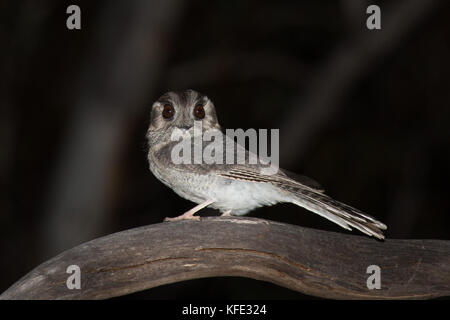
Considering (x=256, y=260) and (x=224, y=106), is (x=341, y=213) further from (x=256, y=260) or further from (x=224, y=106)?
(x=224, y=106)

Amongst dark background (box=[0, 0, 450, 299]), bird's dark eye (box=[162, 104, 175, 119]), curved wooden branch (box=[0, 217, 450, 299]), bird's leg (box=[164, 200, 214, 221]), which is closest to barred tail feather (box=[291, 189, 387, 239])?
curved wooden branch (box=[0, 217, 450, 299])

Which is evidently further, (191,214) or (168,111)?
(168,111)

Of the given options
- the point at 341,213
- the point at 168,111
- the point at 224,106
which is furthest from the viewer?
the point at 224,106

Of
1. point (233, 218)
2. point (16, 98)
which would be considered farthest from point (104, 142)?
point (233, 218)

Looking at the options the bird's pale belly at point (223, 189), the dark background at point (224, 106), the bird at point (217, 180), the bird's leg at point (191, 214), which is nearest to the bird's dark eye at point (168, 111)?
the bird at point (217, 180)

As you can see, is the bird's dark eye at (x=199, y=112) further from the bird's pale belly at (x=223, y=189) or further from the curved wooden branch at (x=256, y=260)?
the curved wooden branch at (x=256, y=260)

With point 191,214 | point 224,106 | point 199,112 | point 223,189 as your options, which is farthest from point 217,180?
point 224,106

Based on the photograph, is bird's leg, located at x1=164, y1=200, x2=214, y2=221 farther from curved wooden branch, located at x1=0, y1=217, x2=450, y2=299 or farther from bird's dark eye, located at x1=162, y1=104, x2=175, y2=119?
bird's dark eye, located at x1=162, y1=104, x2=175, y2=119
